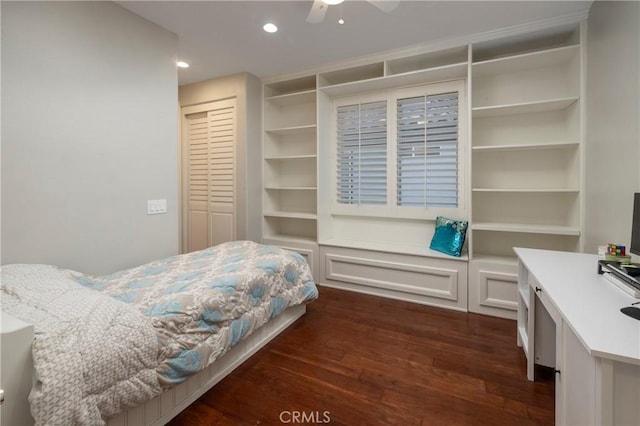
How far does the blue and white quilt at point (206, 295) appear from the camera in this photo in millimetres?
1441

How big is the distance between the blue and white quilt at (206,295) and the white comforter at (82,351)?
0.12 metres

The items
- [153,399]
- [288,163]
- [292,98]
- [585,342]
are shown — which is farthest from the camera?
[288,163]

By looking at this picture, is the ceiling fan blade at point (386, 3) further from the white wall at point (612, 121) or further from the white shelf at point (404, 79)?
the white wall at point (612, 121)

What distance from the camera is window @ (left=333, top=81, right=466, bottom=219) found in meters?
3.08

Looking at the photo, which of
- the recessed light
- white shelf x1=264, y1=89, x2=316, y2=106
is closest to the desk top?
the recessed light

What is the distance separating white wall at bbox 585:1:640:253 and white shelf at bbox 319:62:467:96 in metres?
0.98

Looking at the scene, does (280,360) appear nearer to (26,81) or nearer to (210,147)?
(26,81)

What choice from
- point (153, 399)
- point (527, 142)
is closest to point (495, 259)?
point (527, 142)

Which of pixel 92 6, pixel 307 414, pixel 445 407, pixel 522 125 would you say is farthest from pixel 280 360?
pixel 522 125

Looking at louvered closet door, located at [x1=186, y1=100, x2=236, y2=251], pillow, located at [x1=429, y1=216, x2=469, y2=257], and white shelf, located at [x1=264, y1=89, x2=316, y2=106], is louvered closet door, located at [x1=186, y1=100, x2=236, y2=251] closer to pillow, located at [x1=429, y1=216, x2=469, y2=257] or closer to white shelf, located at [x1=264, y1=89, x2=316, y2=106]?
white shelf, located at [x1=264, y1=89, x2=316, y2=106]

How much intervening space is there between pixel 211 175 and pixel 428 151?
9.26 feet

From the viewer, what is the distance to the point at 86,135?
206 centimetres

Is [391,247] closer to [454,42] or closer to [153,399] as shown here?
[454,42]

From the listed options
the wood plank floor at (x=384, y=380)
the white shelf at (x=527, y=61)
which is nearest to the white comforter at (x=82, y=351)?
the wood plank floor at (x=384, y=380)
